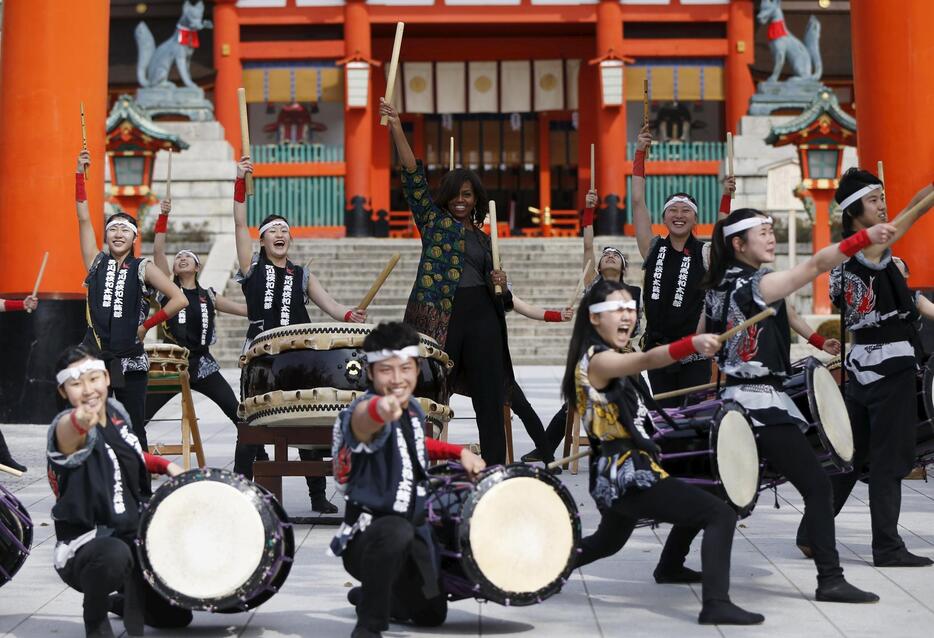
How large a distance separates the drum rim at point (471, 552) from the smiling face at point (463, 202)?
263 cm

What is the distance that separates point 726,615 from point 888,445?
1473mm

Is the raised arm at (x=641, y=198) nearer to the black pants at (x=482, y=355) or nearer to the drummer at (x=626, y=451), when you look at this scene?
the black pants at (x=482, y=355)

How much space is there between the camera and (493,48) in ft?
78.8

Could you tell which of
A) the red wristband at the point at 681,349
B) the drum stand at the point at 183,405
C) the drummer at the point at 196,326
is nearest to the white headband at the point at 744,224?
the red wristband at the point at 681,349

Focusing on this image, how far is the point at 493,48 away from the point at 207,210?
5576mm

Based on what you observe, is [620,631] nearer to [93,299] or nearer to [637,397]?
[637,397]

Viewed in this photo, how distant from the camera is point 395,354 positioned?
180 inches

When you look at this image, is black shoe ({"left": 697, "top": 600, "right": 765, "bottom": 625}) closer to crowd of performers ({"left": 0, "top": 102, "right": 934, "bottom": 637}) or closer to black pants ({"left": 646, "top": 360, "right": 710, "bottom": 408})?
crowd of performers ({"left": 0, "top": 102, "right": 934, "bottom": 637})

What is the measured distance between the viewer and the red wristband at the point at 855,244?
4.95 metres

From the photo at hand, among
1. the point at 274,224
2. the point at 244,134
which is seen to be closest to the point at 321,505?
the point at 274,224

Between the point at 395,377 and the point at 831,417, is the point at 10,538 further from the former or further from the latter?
the point at 831,417

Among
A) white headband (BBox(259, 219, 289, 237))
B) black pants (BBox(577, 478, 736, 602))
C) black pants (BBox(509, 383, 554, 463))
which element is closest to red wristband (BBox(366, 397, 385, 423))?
black pants (BBox(577, 478, 736, 602))

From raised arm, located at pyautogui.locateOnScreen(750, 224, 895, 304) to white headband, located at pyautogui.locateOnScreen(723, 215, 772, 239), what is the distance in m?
0.21

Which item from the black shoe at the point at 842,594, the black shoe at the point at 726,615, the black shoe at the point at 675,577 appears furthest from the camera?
the black shoe at the point at 675,577
